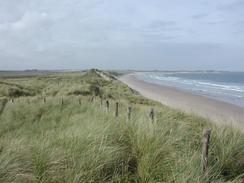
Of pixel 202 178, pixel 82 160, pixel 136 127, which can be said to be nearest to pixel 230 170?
pixel 202 178

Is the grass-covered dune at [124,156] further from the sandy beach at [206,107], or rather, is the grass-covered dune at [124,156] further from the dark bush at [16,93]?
the dark bush at [16,93]

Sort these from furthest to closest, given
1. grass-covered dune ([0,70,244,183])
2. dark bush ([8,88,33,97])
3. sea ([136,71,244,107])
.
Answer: sea ([136,71,244,107]), dark bush ([8,88,33,97]), grass-covered dune ([0,70,244,183])

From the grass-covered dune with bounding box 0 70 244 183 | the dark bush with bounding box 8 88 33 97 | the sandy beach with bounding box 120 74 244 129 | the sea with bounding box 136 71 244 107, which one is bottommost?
the sea with bounding box 136 71 244 107

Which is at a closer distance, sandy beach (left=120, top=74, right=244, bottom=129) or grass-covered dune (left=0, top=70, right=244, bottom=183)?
grass-covered dune (left=0, top=70, right=244, bottom=183)

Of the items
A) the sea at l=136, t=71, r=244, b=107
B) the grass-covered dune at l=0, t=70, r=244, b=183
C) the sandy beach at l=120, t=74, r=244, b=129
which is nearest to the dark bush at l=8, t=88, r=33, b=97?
the sandy beach at l=120, t=74, r=244, b=129

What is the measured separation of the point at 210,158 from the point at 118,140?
1.38m

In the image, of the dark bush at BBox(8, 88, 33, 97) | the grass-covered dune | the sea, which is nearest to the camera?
the grass-covered dune

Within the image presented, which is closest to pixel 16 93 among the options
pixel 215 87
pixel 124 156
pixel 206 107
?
pixel 206 107

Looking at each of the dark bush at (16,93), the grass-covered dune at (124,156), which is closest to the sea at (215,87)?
the dark bush at (16,93)

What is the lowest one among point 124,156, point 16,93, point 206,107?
point 206,107

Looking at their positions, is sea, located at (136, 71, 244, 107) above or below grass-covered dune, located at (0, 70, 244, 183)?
below

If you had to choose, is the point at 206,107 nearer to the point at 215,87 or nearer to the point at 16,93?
the point at 16,93

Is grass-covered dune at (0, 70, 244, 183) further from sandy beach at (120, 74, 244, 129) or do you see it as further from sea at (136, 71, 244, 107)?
Answer: sea at (136, 71, 244, 107)

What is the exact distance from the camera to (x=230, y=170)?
585 cm
